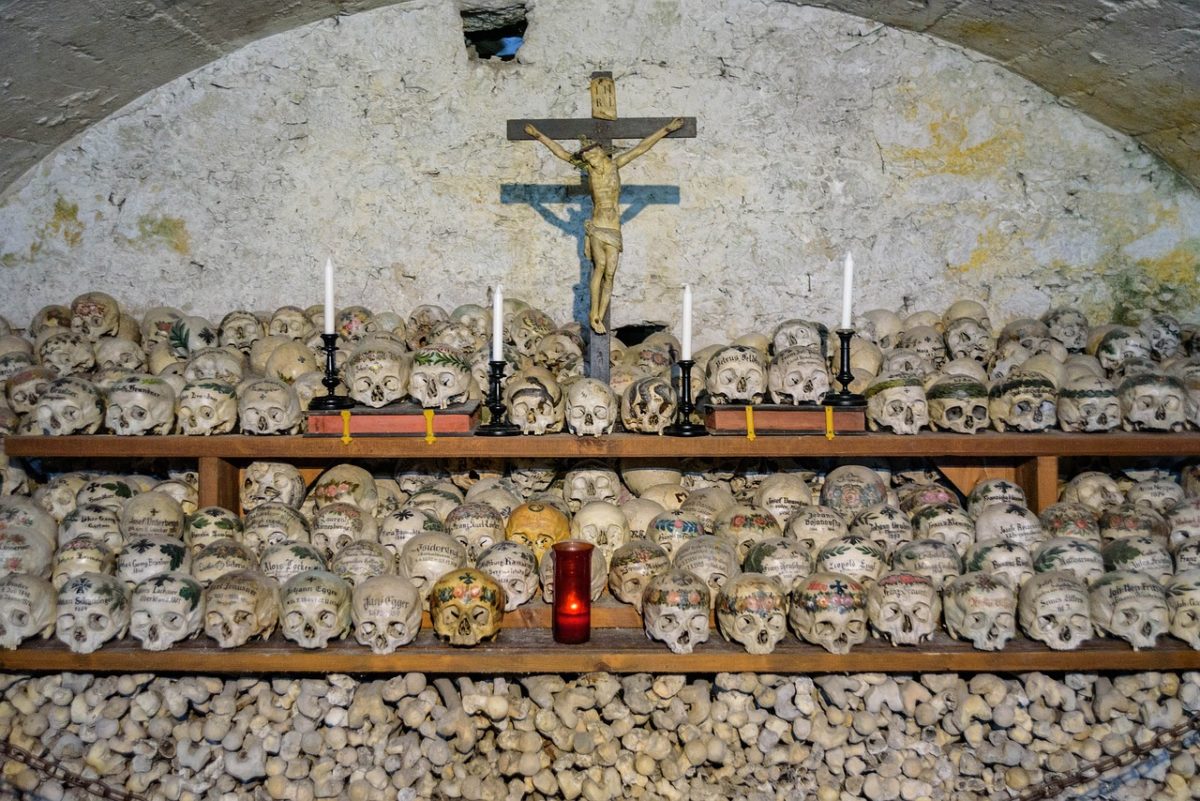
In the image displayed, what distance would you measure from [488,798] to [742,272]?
2914mm

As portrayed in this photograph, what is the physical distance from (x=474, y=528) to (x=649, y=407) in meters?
0.81

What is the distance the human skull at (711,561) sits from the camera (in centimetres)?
371

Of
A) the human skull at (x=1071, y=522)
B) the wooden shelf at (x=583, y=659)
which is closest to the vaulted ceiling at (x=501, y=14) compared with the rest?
the human skull at (x=1071, y=522)

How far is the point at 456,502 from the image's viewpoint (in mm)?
4254

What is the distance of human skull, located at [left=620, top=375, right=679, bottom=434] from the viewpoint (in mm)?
4016

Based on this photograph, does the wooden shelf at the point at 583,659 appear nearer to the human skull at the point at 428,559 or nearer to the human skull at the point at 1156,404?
the human skull at the point at 428,559

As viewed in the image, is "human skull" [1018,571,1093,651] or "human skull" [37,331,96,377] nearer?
"human skull" [1018,571,1093,651]

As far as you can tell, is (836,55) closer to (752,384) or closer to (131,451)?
(752,384)

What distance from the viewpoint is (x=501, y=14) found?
17.2 ft

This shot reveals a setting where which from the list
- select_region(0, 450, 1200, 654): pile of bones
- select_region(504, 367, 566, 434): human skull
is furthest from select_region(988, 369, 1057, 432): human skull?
select_region(504, 367, 566, 434): human skull

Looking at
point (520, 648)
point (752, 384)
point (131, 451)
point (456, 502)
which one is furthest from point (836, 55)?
point (131, 451)

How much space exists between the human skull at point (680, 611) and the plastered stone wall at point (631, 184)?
2.02 m

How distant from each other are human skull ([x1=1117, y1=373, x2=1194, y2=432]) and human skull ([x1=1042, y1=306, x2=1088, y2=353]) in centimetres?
74

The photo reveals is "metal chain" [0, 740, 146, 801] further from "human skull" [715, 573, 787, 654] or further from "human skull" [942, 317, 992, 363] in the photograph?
"human skull" [942, 317, 992, 363]
